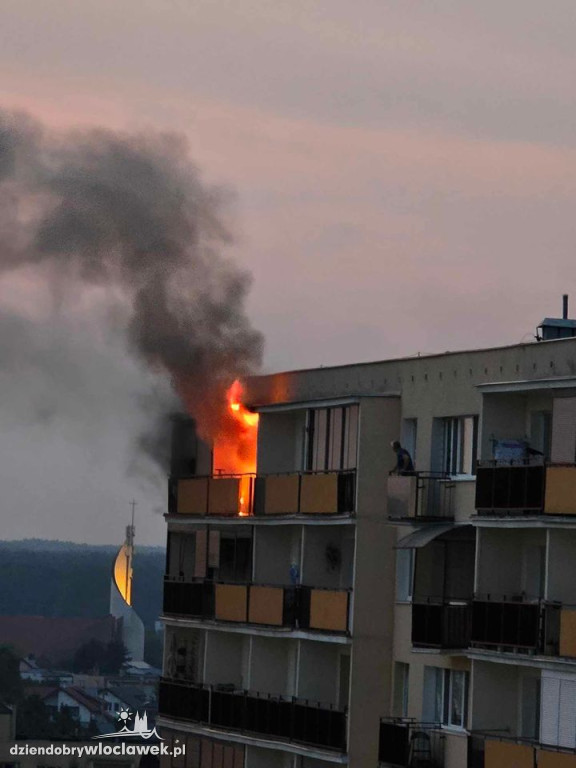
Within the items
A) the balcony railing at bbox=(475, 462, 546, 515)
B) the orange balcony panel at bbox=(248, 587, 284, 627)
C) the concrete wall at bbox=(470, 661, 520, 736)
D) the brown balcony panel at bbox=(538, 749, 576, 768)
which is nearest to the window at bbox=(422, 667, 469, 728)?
the concrete wall at bbox=(470, 661, 520, 736)

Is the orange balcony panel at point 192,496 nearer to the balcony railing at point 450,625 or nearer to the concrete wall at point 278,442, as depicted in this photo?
the concrete wall at point 278,442

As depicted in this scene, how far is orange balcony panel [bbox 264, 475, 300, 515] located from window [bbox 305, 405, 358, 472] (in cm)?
80

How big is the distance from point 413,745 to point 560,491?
9.31 metres

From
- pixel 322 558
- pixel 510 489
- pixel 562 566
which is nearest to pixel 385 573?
pixel 322 558

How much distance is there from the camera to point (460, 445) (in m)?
56.6

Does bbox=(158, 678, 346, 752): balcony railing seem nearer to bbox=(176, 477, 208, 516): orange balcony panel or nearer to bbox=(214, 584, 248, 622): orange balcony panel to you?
bbox=(214, 584, 248, 622): orange balcony panel

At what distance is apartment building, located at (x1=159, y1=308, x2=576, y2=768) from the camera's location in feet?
168

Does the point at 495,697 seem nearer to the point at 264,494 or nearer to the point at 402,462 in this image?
the point at 402,462

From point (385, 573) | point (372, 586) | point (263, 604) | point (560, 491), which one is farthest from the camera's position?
point (263, 604)

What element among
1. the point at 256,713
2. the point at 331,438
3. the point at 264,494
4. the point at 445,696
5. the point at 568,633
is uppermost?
the point at 331,438

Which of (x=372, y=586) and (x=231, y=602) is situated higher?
(x=372, y=586)

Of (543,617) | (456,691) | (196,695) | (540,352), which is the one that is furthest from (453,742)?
(196,695)

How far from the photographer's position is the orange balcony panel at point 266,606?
63.3m

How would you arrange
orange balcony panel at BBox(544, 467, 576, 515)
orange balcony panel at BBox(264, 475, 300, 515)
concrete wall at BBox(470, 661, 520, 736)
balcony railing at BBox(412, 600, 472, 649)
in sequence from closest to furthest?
1. orange balcony panel at BBox(544, 467, 576, 515)
2. concrete wall at BBox(470, 661, 520, 736)
3. balcony railing at BBox(412, 600, 472, 649)
4. orange balcony panel at BBox(264, 475, 300, 515)
